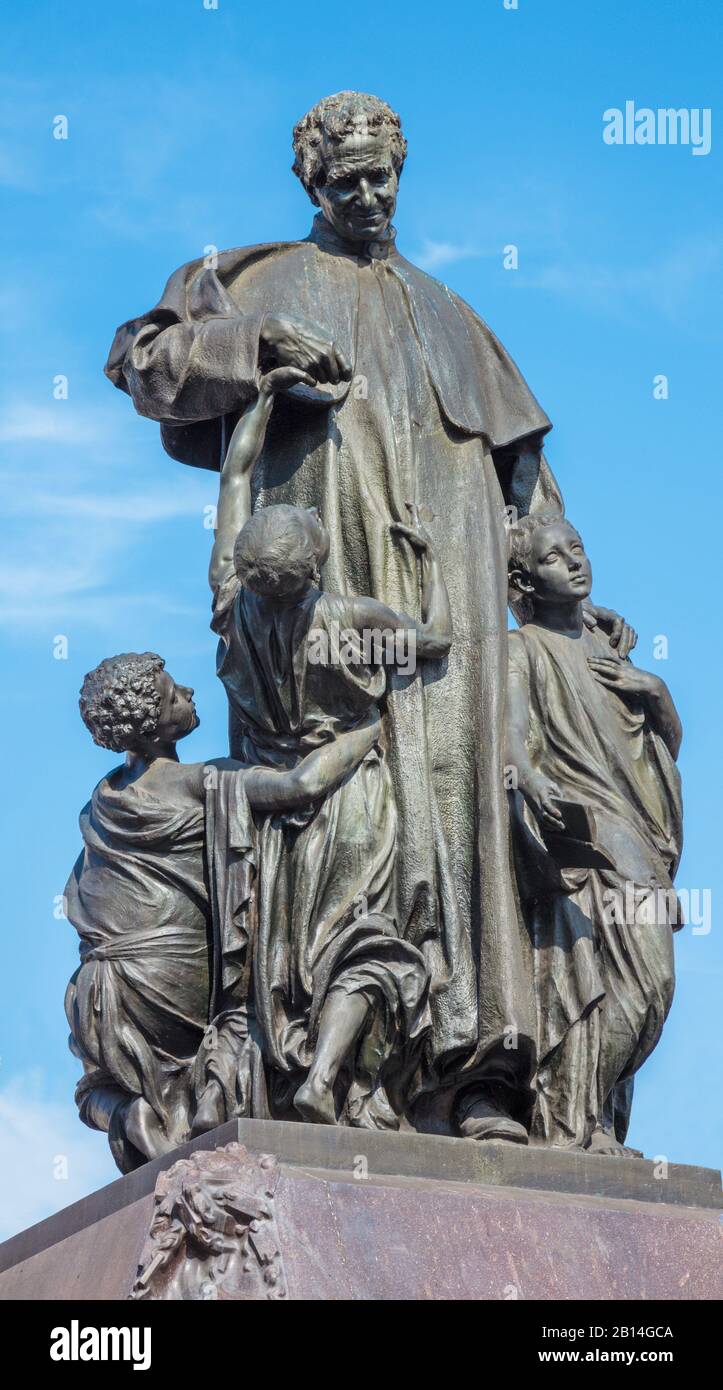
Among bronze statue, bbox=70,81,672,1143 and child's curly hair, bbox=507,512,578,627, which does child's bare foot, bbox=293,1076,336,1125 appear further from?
child's curly hair, bbox=507,512,578,627

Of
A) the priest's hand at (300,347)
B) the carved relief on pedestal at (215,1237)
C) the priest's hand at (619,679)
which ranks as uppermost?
the priest's hand at (300,347)

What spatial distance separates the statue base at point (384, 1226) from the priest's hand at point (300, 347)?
3.80 m

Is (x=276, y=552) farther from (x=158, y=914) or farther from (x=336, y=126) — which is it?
(x=336, y=126)

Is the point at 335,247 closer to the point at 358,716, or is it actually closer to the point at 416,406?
the point at 416,406

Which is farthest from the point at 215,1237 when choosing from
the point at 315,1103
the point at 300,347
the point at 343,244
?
the point at 343,244

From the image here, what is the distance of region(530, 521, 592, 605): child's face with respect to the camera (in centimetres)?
1299

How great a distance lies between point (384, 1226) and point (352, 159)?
5469 millimetres

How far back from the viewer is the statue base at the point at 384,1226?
10.3 meters

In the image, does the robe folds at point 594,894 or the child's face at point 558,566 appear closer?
the robe folds at point 594,894

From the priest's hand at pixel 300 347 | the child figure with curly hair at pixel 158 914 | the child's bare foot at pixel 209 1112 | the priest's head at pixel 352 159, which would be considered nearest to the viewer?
A: the child's bare foot at pixel 209 1112

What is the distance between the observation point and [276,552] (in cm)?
1161

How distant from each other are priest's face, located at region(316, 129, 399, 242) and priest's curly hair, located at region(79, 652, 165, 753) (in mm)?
2613

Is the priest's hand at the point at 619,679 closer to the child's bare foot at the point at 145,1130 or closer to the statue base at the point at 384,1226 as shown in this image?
the statue base at the point at 384,1226

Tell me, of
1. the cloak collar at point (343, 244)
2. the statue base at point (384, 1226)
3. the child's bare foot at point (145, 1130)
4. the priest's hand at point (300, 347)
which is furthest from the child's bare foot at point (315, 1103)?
the cloak collar at point (343, 244)
